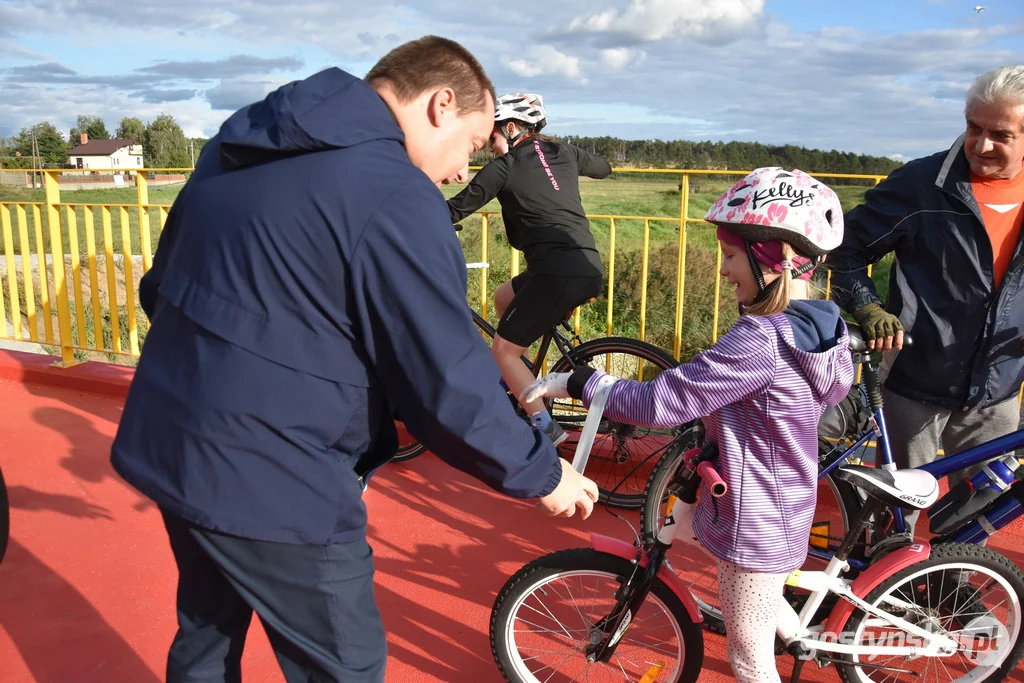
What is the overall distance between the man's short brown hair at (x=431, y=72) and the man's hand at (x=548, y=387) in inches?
26.2

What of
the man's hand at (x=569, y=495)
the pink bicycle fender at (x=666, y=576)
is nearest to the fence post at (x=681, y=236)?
the pink bicycle fender at (x=666, y=576)

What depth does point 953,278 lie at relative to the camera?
9.43 ft

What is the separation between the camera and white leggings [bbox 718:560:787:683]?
7.42ft

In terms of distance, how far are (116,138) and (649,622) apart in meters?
75.1

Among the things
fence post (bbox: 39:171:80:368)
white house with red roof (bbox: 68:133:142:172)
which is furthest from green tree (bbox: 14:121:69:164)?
fence post (bbox: 39:171:80:368)

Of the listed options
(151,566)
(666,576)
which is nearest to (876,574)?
(666,576)

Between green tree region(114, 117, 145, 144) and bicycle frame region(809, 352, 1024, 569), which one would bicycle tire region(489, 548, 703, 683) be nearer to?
bicycle frame region(809, 352, 1024, 569)

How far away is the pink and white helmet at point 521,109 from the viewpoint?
4.33 metres

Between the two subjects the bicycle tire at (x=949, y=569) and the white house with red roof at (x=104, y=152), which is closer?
the bicycle tire at (x=949, y=569)

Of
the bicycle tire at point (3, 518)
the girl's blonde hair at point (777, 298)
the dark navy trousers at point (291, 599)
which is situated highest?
the girl's blonde hair at point (777, 298)

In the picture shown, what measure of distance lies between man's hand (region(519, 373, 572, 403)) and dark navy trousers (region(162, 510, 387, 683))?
0.53 m

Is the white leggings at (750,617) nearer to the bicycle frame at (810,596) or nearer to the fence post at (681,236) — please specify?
the bicycle frame at (810,596)

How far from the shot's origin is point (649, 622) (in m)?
2.68

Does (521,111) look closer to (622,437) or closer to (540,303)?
(540,303)
